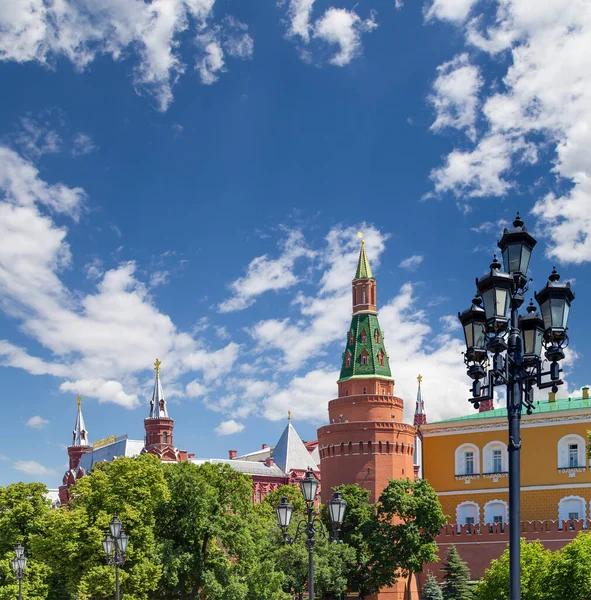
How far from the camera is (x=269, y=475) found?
9825cm

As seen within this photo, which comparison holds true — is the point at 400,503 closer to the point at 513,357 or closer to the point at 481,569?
the point at 481,569

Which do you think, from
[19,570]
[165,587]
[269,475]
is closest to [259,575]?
[165,587]

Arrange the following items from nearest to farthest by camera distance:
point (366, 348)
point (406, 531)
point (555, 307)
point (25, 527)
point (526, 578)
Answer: point (555, 307), point (526, 578), point (25, 527), point (406, 531), point (366, 348)

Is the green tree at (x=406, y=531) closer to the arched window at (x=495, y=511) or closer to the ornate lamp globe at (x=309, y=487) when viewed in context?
the arched window at (x=495, y=511)

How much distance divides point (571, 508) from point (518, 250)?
45.1 m

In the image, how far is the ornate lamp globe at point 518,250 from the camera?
1230 centimetres

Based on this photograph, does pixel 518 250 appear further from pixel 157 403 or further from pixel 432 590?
pixel 157 403

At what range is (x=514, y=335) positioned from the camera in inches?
472

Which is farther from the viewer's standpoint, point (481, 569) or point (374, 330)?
point (374, 330)

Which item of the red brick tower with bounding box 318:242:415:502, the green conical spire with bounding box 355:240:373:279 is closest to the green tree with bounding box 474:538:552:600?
the red brick tower with bounding box 318:242:415:502

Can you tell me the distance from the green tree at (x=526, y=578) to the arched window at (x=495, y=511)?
14.4m

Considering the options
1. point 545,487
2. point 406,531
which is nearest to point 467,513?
point 545,487

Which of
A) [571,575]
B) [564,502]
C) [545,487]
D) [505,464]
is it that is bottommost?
[571,575]

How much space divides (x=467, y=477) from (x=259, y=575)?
70.1 feet
